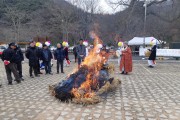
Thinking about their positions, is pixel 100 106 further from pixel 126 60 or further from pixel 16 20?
pixel 16 20

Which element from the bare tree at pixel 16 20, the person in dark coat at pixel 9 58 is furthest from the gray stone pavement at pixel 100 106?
the bare tree at pixel 16 20

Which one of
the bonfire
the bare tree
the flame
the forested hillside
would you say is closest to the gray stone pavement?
the bonfire

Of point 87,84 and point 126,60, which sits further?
point 126,60

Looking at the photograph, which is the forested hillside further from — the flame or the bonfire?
the bonfire

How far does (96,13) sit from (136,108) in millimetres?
31976

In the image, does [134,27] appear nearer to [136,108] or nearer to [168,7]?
[168,7]

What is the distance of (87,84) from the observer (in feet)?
25.1

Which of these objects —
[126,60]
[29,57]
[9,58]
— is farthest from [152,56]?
[9,58]

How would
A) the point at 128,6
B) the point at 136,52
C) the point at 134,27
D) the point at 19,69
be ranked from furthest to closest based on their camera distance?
the point at 134,27 < the point at 136,52 < the point at 128,6 < the point at 19,69

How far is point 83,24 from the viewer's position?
123 feet

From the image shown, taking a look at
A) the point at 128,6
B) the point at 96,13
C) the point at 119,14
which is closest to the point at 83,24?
the point at 96,13

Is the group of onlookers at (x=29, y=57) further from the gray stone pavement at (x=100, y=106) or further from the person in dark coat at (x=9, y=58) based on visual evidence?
the gray stone pavement at (x=100, y=106)

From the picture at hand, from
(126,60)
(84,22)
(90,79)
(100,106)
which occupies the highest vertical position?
(84,22)

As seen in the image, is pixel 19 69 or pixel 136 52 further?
pixel 136 52
